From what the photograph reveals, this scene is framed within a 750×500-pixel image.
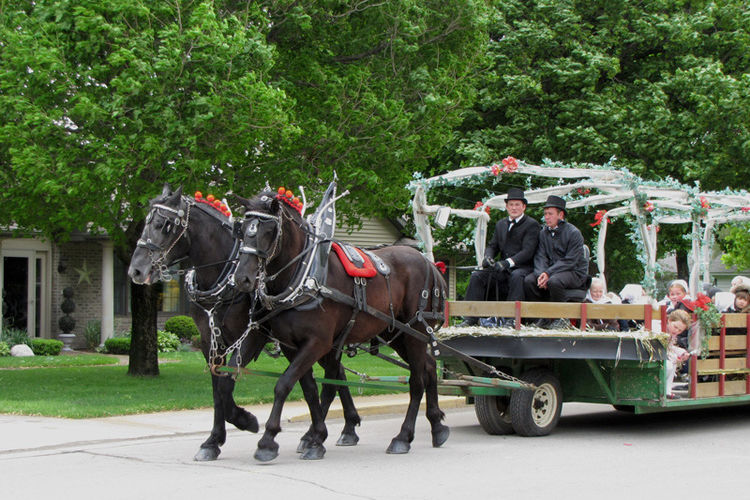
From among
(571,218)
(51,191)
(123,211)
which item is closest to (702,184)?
(571,218)

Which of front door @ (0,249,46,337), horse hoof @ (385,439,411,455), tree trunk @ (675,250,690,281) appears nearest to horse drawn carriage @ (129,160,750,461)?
horse hoof @ (385,439,411,455)

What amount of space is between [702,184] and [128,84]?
14.1 metres

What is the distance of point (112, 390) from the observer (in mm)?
13961

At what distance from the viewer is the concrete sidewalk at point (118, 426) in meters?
9.71

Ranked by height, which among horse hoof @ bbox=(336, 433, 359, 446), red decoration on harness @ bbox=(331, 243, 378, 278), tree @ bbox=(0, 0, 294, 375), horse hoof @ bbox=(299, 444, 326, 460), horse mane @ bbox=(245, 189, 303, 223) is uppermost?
tree @ bbox=(0, 0, 294, 375)

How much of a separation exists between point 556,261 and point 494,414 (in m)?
1.84

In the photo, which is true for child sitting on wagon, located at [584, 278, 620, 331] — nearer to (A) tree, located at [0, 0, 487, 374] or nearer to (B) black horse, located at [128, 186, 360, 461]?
(B) black horse, located at [128, 186, 360, 461]

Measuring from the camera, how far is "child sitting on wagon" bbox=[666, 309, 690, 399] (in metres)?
10.1

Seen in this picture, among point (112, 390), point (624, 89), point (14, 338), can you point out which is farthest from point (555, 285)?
point (14, 338)

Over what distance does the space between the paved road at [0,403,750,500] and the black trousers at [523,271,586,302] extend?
1.54 m

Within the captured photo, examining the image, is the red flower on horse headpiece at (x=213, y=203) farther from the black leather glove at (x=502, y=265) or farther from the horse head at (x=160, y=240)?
the black leather glove at (x=502, y=265)

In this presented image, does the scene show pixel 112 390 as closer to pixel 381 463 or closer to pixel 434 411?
pixel 434 411

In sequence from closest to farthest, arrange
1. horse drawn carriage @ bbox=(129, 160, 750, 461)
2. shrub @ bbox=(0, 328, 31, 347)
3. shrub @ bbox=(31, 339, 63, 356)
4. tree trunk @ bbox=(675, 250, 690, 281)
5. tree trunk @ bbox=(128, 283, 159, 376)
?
horse drawn carriage @ bbox=(129, 160, 750, 461) < tree trunk @ bbox=(128, 283, 159, 376) < shrub @ bbox=(31, 339, 63, 356) < shrub @ bbox=(0, 328, 31, 347) < tree trunk @ bbox=(675, 250, 690, 281)

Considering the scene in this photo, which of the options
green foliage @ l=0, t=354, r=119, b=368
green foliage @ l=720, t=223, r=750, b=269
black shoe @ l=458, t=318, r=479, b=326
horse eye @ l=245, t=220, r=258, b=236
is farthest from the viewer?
green foliage @ l=720, t=223, r=750, b=269
